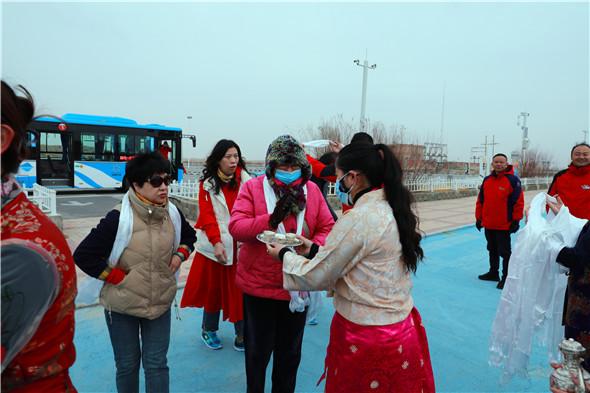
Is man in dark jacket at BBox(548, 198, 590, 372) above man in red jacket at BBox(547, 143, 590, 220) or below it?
below

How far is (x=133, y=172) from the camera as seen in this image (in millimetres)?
2131

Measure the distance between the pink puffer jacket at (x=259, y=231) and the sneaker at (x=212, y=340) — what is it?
48.1 inches

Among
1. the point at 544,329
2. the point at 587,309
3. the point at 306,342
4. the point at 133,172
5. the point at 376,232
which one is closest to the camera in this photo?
the point at 376,232

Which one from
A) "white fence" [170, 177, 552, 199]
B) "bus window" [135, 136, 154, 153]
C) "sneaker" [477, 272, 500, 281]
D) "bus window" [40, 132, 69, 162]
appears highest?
"bus window" [135, 136, 154, 153]

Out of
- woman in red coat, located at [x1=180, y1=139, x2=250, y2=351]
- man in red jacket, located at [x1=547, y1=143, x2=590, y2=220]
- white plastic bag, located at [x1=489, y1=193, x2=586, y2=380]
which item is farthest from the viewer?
man in red jacket, located at [x1=547, y1=143, x2=590, y2=220]

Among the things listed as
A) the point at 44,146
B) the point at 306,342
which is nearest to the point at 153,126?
the point at 44,146

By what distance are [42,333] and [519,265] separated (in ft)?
9.42

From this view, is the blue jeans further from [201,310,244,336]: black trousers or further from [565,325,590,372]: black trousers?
[565,325,590,372]: black trousers

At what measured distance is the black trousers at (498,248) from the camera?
535 centimetres

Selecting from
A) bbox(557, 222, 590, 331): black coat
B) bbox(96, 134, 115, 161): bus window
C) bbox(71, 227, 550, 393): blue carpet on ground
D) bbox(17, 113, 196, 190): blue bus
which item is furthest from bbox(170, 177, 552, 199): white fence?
bbox(557, 222, 590, 331): black coat

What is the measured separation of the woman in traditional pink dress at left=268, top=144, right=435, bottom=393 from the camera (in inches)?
65.4

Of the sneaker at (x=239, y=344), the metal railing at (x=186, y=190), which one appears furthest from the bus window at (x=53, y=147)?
the sneaker at (x=239, y=344)

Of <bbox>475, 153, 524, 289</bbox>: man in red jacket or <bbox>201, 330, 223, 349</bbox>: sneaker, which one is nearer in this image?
<bbox>201, 330, 223, 349</bbox>: sneaker

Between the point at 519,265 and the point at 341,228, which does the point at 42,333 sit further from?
the point at 519,265
